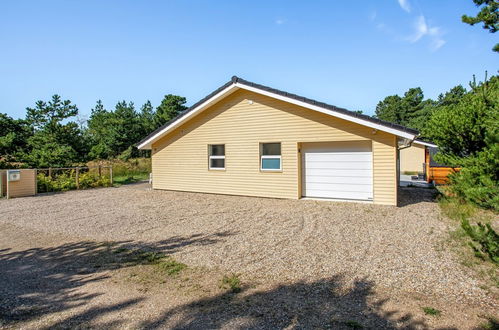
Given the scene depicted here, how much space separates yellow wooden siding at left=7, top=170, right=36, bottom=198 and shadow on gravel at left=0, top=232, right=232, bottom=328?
857 centimetres

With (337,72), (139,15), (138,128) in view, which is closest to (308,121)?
(337,72)

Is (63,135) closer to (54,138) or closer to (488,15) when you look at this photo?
(54,138)

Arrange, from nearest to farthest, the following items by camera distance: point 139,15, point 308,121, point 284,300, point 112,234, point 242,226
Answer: point 284,300
point 112,234
point 242,226
point 139,15
point 308,121

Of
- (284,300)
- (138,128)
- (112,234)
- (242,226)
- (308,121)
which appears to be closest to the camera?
(284,300)

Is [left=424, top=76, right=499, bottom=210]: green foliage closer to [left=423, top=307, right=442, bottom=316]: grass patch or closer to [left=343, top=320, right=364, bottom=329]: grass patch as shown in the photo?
[left=423, top=307, right=442, bottom=316]: grass patch

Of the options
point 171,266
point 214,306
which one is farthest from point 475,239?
point 171,266

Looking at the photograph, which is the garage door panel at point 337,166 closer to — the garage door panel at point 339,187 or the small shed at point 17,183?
the garage door panel at point 339,187

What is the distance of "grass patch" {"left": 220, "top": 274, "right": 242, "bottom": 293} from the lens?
153 inches

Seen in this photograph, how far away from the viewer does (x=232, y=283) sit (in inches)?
160

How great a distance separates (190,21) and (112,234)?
8380 mm

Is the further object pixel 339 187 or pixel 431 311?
pixel 339 187

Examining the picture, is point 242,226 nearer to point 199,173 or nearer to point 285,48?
point 199,173

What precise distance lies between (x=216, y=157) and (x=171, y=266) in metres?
8.29

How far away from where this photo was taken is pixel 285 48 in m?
13.5
